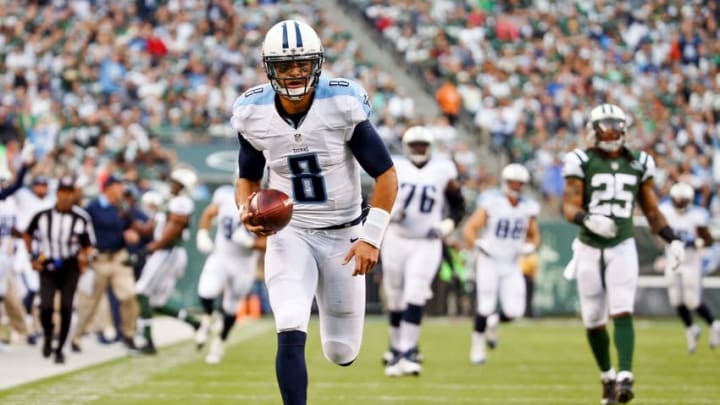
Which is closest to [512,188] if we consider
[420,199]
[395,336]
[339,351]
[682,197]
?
[420,199]

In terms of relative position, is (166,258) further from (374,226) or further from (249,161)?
(374,226)

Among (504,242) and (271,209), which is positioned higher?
(271,209)

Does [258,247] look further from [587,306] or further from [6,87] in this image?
[6,87]

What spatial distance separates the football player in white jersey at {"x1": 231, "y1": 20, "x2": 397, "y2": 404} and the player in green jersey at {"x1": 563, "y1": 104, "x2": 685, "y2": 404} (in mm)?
2517

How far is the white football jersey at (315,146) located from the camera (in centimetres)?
595

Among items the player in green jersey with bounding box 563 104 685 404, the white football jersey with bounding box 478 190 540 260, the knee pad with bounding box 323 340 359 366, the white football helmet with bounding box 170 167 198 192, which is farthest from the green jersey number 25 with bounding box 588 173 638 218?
the white football helmet with bounding box 170 167 198 192

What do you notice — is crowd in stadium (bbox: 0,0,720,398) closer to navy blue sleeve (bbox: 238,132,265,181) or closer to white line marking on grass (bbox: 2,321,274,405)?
white line marking on grass (bbox: 2,321,274,405)

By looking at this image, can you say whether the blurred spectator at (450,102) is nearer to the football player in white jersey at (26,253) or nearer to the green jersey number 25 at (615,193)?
the football player in white jersey at (26,253)

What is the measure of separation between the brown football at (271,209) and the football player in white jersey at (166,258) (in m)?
6.66

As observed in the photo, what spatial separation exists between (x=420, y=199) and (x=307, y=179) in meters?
4.96

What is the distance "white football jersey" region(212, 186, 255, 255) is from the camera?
1221 cm

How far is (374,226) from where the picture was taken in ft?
19.3

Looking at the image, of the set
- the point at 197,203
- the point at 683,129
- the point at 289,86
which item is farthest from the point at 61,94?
the point at 289,86

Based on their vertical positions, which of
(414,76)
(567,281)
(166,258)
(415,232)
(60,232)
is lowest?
(567,281)
